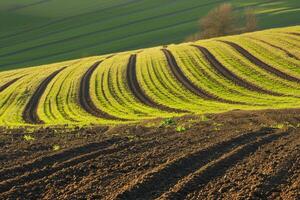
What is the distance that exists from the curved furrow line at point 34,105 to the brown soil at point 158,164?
17.0 metres

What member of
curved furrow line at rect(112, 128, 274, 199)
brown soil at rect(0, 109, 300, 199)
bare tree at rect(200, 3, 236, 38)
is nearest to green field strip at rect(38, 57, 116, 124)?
brown soil at rect(0, 109, 300, 199)

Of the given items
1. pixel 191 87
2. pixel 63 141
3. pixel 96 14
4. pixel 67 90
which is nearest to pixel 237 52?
pixel 191 87

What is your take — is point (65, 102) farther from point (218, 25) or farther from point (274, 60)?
point (218, 25)

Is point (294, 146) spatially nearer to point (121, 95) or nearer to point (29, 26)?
point (121, 95)

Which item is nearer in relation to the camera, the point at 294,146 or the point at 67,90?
the point at 294,146

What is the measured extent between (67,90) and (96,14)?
103m

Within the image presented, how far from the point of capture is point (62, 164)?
57.2ft

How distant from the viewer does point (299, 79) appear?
A: 1838 inches

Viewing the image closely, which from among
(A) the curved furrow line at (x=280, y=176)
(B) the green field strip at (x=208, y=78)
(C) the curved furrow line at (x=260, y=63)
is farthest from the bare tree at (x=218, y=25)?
(A) the curved furrow line at (x=280, y=176)

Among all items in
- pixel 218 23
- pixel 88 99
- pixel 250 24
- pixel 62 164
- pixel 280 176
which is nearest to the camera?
pixel 280 176

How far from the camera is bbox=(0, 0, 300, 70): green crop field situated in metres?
114

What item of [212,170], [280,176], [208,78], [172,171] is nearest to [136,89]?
[208,78]

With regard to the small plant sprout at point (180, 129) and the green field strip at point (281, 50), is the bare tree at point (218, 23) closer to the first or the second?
the green field strip at point (281, 50)

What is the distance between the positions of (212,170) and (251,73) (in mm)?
36642
